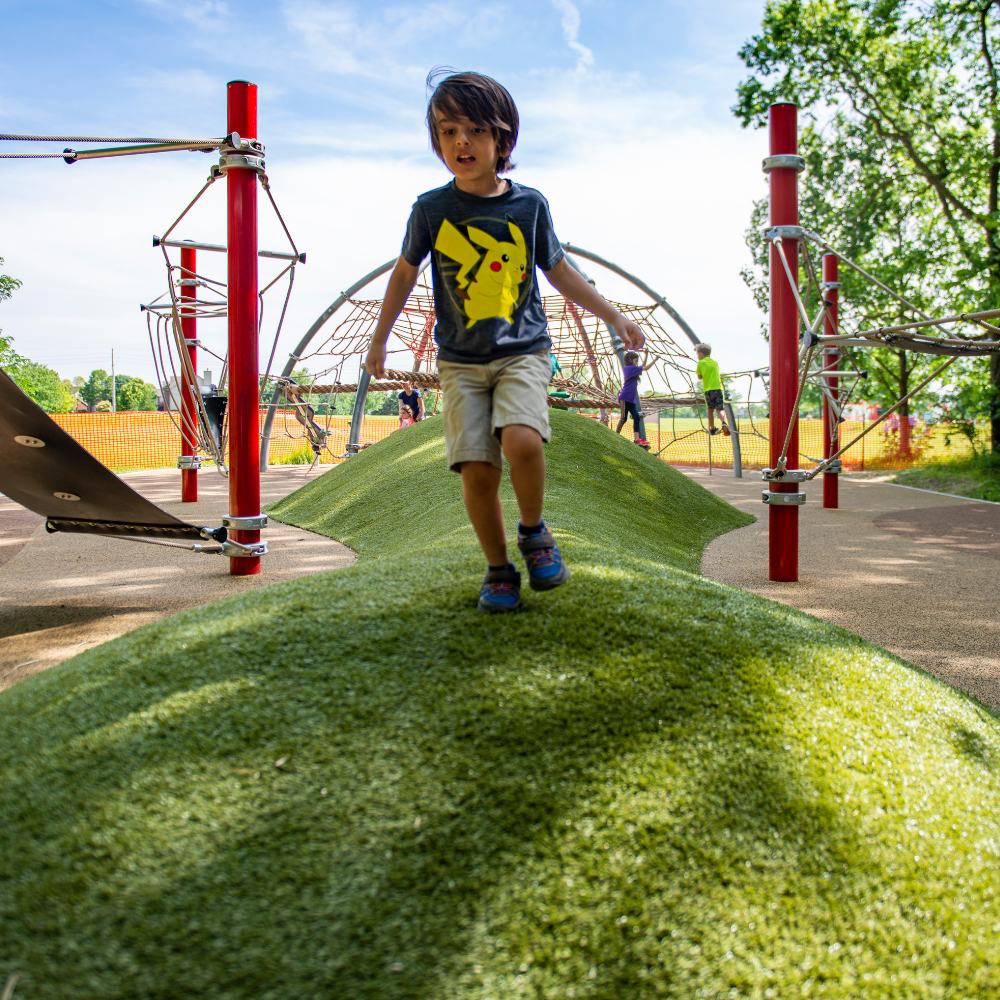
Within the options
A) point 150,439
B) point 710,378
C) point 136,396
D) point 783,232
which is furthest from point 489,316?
point 136,396

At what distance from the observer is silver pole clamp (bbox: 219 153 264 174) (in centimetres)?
411

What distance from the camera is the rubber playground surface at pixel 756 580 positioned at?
303 centimetres

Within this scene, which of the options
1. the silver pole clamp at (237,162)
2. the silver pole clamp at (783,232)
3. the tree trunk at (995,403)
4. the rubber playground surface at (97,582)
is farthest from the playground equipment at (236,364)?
the tree trunk at (995,403)

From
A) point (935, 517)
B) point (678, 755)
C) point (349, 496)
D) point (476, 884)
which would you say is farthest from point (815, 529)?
point (476, 884)

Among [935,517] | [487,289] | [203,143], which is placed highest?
[203,143]

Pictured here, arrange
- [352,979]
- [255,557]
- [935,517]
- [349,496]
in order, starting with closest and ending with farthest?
[352,979]
[255,557]
[349,496]
[935,517]

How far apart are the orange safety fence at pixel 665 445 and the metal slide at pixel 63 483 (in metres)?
8.87

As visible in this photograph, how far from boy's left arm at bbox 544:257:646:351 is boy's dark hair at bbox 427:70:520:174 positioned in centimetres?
37

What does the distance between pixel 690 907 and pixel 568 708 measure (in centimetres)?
47

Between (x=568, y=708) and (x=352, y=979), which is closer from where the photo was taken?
(x=352, y=979)

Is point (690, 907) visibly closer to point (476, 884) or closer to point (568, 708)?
point (476, 884)

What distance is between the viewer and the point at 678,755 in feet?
5.06

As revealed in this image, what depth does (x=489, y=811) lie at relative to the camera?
53.3 inches

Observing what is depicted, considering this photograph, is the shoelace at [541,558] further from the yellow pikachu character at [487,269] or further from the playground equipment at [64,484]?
the playground equipment at [64,484]
